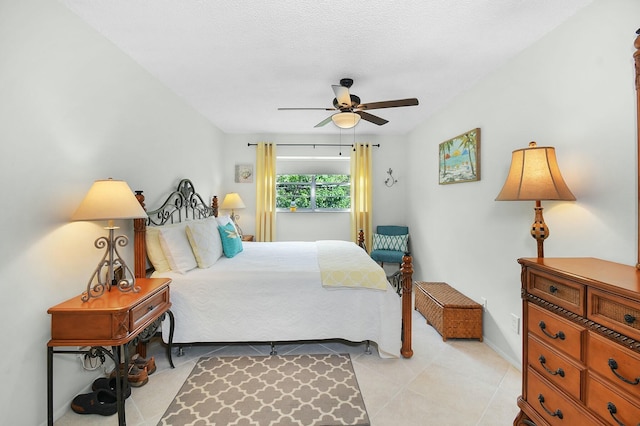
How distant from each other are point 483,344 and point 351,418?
1696mm

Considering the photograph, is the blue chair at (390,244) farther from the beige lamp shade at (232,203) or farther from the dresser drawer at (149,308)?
the dresser drawer at (149,308)

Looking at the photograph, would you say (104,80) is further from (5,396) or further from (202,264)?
(5,396)

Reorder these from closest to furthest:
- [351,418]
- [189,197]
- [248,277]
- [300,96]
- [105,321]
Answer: [105,321]
[351,418]
[248,277]
[300,96]
[189,197]

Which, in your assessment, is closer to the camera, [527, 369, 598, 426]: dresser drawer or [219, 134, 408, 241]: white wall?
[527, 369, 598, 426]: dresser drawer

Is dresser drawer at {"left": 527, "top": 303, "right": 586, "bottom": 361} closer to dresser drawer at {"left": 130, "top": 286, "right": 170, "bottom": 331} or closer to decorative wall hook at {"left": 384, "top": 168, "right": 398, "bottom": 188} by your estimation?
dresser drawer at {"left": 130, "top": 286, "right": 170, "bottom": 331}

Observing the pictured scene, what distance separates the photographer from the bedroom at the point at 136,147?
163 centimetres

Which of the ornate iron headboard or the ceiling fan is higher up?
the ceiling fan

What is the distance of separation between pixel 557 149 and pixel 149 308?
3018 millimetres

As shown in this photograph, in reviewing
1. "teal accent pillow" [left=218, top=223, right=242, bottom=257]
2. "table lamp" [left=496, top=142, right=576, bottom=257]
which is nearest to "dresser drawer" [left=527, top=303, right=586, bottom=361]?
"table lamp" [left=496, top=142, right=576, bottom=257]

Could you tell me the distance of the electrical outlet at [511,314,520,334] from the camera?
2449 millimetres

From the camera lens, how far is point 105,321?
172cm

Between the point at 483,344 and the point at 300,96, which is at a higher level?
the point at 300,96

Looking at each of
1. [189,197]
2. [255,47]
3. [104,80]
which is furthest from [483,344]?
[104,80]

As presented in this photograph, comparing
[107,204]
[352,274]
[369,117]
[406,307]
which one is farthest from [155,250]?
[369,117]
